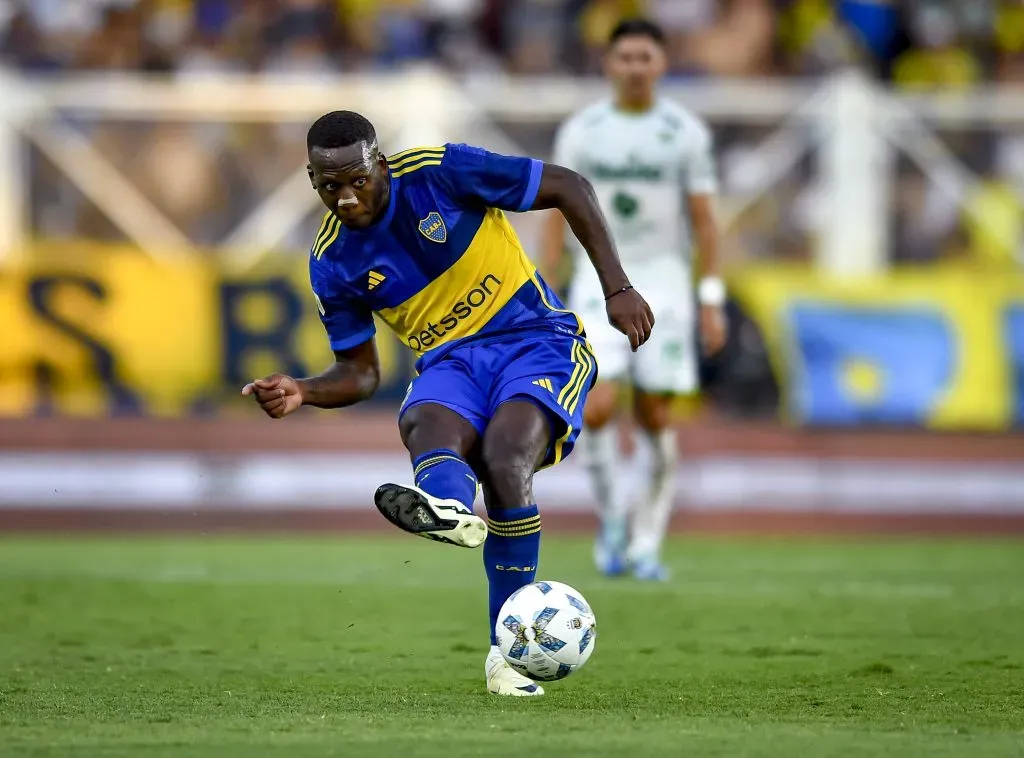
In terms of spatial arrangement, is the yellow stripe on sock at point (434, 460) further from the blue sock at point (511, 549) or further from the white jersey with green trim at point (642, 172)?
the white jersey with green trim at point (642, 172)

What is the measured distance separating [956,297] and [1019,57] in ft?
11.4

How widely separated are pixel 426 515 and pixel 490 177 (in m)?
1.28

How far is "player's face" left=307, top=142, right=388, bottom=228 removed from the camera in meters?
5.51

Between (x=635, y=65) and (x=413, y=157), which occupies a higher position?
(x=635, y=65)

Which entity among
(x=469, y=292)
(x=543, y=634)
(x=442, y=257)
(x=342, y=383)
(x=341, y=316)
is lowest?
(x=543, y=634)

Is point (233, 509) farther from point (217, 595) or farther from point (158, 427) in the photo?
point (217, 595)

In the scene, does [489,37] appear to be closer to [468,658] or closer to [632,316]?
[468,658]

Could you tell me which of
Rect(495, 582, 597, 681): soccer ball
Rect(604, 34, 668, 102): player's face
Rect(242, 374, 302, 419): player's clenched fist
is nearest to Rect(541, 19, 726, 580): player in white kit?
Rect(604, 34, 668, 102): player's face

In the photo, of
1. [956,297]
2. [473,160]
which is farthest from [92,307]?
[473,160]

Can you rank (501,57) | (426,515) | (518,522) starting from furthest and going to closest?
(501,57), (518,522), (426,515)

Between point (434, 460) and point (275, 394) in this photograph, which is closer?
point (434, 460)

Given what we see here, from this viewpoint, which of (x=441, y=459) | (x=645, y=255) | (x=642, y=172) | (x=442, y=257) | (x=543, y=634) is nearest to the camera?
(x=543, y=634)

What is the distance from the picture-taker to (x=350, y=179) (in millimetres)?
5543

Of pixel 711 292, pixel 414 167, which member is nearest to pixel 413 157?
pixel 414 167
